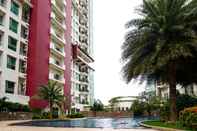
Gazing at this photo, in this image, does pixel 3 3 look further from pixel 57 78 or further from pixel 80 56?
pixel 80 56

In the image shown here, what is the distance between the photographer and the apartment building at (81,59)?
8294 cm

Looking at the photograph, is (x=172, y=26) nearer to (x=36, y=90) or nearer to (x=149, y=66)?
(x=149, y=66)

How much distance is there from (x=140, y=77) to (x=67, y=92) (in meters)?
44.1

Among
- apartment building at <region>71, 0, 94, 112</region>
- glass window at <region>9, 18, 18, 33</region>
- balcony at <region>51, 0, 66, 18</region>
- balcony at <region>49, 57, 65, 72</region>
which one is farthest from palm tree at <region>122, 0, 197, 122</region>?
apartment building at <region>71, 0, 94, 112</region>

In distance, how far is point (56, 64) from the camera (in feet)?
215

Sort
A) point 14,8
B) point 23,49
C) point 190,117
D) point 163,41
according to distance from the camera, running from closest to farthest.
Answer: point 190,117 < point 163,41 < point 14,8 < point 23,49

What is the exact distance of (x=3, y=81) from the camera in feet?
145

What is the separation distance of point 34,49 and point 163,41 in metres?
31.6

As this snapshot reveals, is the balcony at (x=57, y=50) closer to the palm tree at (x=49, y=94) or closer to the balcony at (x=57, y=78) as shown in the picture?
the balcony at (x=57, y=78)

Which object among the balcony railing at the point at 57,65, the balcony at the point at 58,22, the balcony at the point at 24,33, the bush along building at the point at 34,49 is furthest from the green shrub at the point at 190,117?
the balcony at the point at 58,22

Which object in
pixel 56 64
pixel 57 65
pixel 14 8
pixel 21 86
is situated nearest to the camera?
pixel 14 8

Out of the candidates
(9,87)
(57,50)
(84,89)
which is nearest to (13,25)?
(9,87)

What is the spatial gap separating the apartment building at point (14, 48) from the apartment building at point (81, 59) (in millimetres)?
27357

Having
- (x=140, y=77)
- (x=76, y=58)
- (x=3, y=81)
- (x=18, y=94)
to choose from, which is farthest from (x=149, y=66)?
(x=76, y=58)
